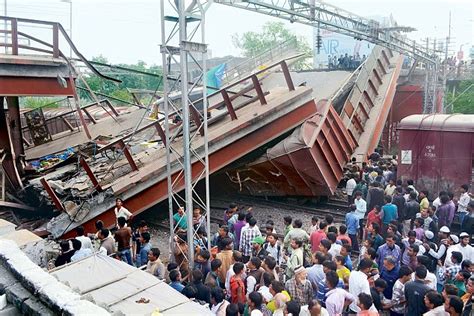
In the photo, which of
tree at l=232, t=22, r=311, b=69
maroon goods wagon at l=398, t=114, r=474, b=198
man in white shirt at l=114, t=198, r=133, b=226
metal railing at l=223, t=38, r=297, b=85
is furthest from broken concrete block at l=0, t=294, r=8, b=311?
tree at l=232, t=22, r=311, b=69

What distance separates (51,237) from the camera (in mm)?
8781

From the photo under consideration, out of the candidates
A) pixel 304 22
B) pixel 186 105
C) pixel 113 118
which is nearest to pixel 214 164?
pixel 186 105

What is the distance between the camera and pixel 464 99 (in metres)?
26.1

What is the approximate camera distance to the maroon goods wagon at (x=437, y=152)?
11.3 m

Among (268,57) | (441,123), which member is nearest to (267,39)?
(268,57)

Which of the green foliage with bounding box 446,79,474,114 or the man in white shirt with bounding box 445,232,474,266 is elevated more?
the green foliage with bounding box 446,79,474,114

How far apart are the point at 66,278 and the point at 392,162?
11739mm

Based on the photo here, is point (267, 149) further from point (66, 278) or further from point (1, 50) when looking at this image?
point (66, 278)

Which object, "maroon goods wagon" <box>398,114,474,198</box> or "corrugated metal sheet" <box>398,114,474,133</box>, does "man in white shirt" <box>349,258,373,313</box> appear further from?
"corrugated metal sheet" <box>398,114,474,133</box>

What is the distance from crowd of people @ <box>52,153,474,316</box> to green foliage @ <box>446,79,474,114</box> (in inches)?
753

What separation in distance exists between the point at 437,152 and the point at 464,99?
16.7 meters

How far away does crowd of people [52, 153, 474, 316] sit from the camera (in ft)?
16.7

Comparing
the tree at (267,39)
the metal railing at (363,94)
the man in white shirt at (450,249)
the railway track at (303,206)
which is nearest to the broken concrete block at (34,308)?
the man in white shirt at (450,249)

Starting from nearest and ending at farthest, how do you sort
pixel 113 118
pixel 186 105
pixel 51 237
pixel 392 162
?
pixel 186 105 < pixel 51 237 < pixel 392 162 < pixel 113 118
